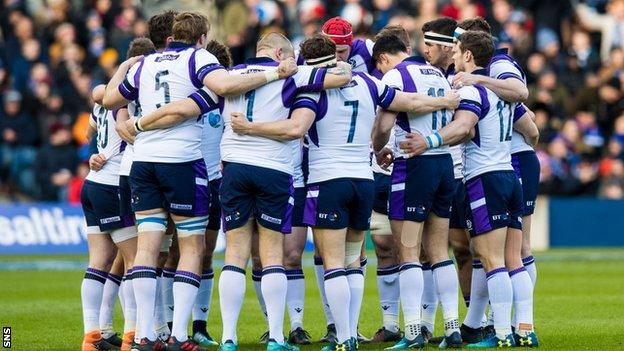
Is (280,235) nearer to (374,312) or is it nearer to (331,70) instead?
(331,70)

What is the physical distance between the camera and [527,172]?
46.6 ft

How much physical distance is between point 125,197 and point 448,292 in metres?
3.30

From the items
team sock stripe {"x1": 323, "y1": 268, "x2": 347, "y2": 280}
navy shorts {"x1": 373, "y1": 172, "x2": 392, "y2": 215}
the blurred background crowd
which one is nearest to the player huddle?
team sock stripe {"x1": 323, "y1": 268, "x2": 347, "y2": 280}

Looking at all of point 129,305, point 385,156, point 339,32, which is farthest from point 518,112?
point 129,305

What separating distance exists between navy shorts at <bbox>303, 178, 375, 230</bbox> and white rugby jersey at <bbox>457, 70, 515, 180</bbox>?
1.21 m

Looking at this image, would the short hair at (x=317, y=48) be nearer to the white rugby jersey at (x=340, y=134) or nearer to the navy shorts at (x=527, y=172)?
the white rugby jersey at (x=340, y=134)

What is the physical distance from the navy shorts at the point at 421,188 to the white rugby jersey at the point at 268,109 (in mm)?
1320

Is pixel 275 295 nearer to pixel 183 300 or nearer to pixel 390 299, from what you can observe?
pixel 183 300

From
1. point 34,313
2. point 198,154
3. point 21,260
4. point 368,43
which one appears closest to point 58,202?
point 21,260

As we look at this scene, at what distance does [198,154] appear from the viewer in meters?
12.8

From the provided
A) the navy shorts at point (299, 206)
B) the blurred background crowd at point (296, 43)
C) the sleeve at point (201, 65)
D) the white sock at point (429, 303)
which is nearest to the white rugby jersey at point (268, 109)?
the sleeve at point (201, 65)

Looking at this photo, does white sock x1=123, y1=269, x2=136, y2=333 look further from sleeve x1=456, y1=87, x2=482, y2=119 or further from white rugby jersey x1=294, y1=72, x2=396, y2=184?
sleeve x1=456, y1=87, x2=482, y2=119

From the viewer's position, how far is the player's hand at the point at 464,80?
13.3 m

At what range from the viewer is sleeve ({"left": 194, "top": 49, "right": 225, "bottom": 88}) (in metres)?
12.5
